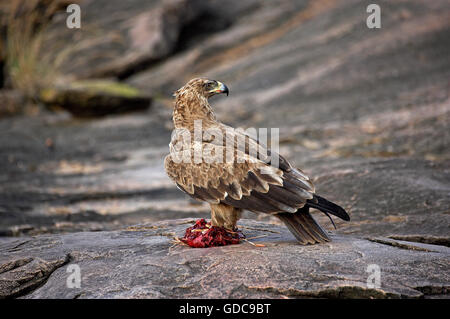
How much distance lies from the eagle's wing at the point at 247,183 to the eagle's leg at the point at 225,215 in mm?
142

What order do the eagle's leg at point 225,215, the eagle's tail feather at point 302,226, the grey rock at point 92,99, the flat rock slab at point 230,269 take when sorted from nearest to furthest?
the flat rock slab at point 230,269 < the eagle's tail feather at point 302,226 < the eagle's leg at point 225,215 < the grey rock at point 92,99

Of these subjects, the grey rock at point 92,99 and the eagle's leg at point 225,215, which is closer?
the eagle's leg at point 225,215

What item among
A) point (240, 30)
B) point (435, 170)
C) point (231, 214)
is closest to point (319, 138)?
point (435, 170)

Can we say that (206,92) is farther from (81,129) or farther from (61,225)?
(81,129)

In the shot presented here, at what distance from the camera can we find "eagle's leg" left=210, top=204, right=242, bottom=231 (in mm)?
4746

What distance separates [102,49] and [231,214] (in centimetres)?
1574

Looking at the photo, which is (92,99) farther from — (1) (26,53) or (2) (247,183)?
(2) (247,183)

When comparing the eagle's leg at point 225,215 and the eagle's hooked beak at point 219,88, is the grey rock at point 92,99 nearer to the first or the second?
the eagle's hooked beak at point 219,88

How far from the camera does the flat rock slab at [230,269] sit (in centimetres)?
381

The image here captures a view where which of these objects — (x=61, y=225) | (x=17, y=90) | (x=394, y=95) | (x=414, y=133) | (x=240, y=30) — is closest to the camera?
(x=61, y=225)

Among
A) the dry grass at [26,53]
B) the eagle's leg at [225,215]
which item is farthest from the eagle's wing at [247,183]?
the dry grass at [26,53]

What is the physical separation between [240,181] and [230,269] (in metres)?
0.80

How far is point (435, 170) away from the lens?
7598mm

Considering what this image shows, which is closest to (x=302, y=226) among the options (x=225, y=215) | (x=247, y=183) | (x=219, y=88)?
(x=247, y=183)
